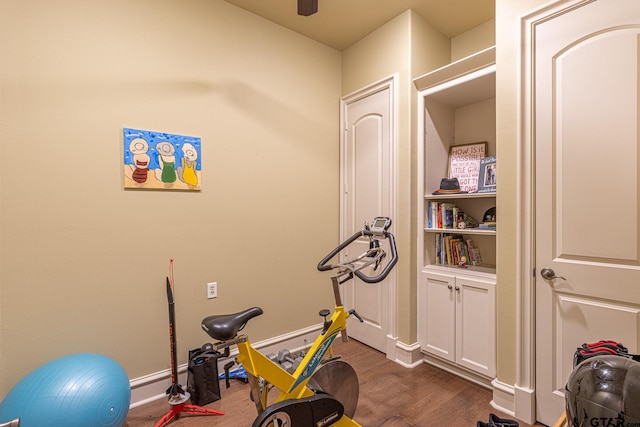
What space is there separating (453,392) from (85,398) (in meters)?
2.29

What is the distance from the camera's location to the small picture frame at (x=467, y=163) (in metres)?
2.73

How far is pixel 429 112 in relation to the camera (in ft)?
9.04

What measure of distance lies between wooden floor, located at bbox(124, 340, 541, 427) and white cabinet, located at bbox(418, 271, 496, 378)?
0.20 m

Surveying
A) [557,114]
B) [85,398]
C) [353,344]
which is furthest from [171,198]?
[557,114]

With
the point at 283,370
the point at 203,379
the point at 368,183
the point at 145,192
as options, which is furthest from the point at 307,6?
the point at 203,379

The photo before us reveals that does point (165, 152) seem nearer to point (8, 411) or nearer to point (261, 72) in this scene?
point (261, 72)

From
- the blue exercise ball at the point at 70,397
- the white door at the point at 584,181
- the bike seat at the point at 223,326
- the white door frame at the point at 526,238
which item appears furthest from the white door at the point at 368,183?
the blue exercise ball at the point at 70,397

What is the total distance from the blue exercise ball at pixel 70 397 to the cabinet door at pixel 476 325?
7.52 feet

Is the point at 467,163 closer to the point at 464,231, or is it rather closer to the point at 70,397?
the point at 464,231

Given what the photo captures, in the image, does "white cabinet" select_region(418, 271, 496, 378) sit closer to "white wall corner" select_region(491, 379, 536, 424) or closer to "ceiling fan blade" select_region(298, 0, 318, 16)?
"white wall corner" select_region(491, 379, 536, 424)

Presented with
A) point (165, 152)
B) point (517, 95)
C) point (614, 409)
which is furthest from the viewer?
point (165, 152)

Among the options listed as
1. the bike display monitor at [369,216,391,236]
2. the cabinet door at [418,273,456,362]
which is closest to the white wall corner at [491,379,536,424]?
the cabinet door at [418,273,456,362]

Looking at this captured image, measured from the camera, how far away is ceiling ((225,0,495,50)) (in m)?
2.56

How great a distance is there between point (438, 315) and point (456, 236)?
724mm
